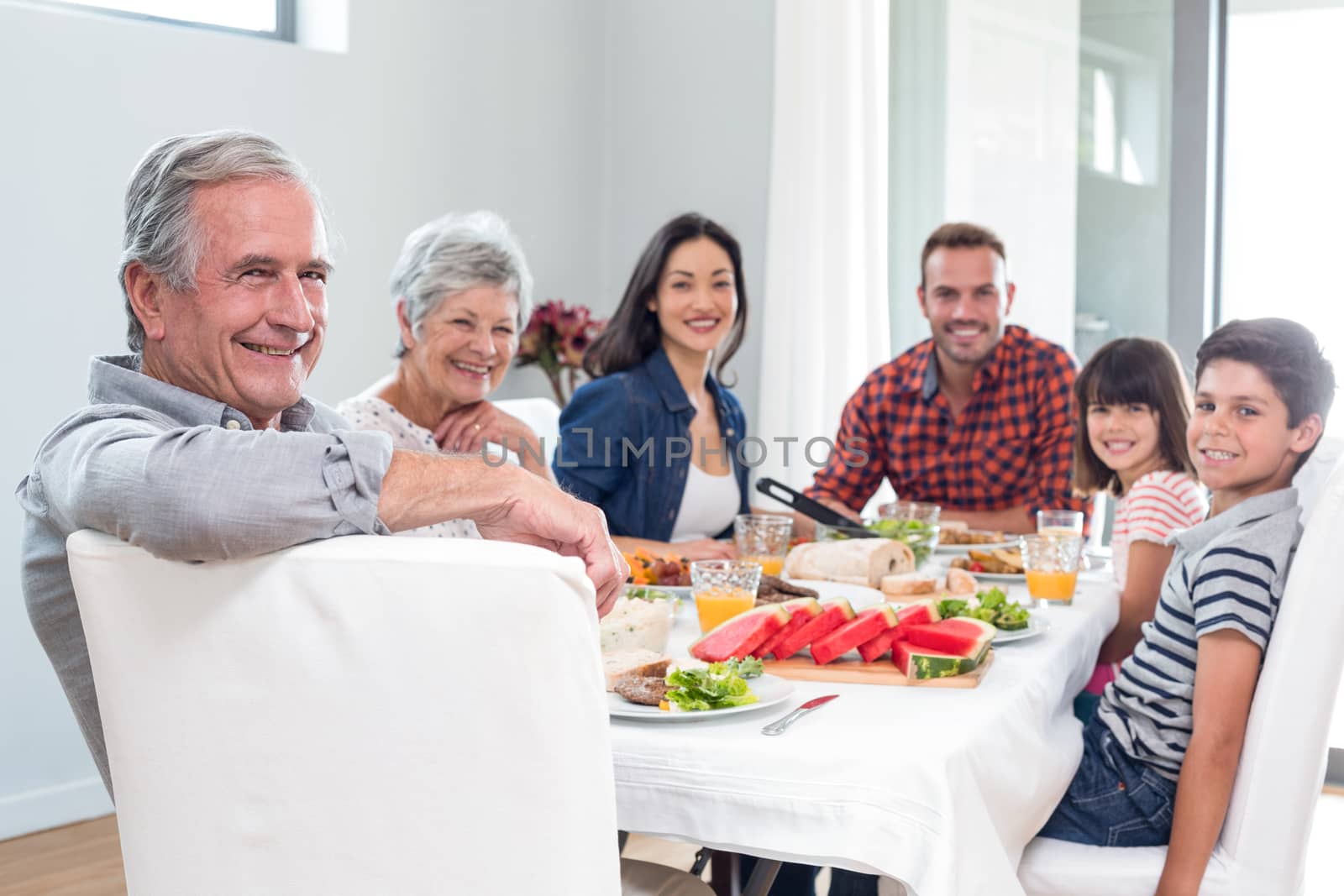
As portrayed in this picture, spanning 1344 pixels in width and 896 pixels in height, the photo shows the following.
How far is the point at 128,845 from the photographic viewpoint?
99 centimetres

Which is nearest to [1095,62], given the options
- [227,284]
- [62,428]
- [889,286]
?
[889,286]

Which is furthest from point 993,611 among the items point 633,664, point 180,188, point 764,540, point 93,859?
point 93,859

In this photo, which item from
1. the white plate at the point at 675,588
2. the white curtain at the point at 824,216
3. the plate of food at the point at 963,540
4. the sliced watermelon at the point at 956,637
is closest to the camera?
the sliced watermelon at the point at 956,637

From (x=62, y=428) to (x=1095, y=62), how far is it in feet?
12.1

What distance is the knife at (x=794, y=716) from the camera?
121 centimetres

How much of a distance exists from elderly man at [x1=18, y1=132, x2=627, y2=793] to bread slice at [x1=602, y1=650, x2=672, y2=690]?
172 mm

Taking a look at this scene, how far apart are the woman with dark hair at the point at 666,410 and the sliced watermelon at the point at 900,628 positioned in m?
1.29

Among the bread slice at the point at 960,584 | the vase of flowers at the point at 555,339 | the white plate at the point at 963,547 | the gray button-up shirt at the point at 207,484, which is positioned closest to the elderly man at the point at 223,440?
the gray button-up shirt at the point at 207,484

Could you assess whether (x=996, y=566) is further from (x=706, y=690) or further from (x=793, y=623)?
(x=706, y=690)

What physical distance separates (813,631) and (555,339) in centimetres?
271

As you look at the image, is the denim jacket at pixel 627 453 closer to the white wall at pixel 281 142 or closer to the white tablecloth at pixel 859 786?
the white wall at pixel 281 142

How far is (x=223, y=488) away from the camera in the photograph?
2.89 feet

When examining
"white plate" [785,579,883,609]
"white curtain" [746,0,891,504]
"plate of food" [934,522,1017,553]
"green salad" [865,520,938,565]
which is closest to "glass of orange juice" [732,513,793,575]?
"white plate" [785,579,883,609]

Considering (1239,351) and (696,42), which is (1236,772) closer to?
(1239,351)
